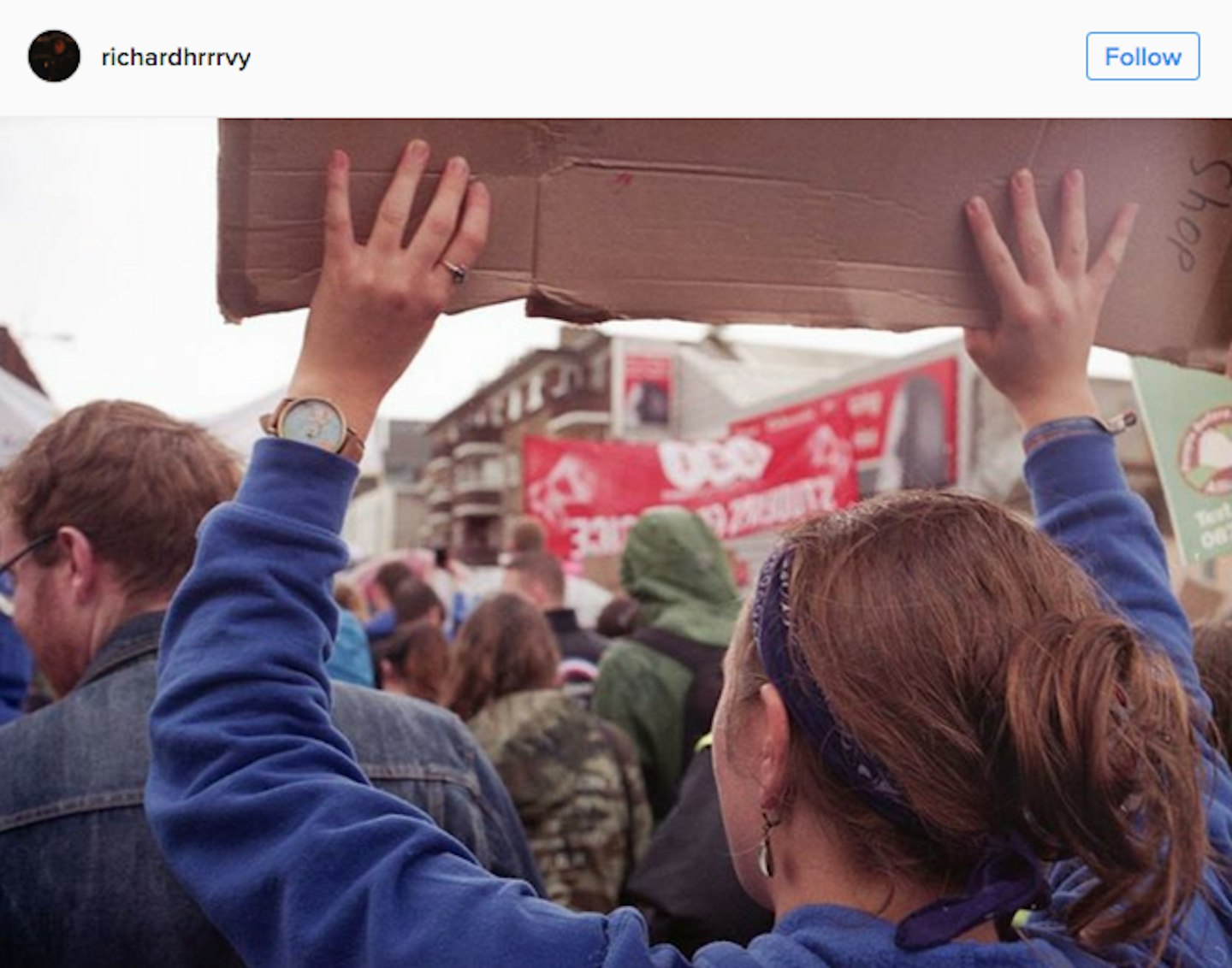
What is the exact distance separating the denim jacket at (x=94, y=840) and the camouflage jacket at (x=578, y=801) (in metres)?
1.52

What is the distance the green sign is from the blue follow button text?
0.37 meters

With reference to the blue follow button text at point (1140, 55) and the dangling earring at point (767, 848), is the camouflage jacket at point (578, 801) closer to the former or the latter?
the dangling earring at point (767, 848)

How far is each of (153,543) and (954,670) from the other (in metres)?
0.95

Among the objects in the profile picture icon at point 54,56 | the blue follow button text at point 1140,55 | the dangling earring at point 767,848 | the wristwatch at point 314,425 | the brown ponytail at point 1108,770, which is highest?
the blue follow button text at point 1140,55

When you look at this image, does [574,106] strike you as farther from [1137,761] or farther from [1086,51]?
[1137,761]

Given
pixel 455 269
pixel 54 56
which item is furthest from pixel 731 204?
pixel 54 56

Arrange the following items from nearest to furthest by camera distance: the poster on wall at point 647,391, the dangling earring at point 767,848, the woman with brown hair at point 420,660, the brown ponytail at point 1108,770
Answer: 1. the brown ponytail at point 1108,770
2. the dangling earring at point 767,848
3. the woman with brown hair at point 420,660
4. the poster on wall at point 647,391

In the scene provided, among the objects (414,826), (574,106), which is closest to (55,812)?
(414,826)

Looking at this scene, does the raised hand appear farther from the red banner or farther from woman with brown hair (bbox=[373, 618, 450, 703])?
the red banner

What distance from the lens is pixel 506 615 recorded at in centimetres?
326

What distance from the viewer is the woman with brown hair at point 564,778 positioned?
9.58 ft

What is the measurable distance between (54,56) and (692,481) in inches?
224

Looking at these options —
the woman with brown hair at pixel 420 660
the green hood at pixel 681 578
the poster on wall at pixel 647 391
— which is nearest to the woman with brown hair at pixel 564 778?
the green hood at pixel 681 578

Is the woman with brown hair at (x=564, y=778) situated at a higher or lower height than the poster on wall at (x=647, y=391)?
lower
